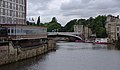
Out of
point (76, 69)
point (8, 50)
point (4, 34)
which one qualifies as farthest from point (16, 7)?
point (76, 69)

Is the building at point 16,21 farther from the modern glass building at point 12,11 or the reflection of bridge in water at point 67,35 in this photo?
the reflection of bridge in water at point 67,35

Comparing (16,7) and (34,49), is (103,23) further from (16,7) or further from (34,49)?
(34,49)

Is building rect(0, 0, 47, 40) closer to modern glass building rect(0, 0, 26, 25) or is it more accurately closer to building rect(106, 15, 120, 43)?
modern glass building rect(0, 0, 26, 25)

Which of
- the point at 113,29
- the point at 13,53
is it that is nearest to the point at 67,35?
the point at 113,29

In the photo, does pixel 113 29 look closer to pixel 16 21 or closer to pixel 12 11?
pixel 16 21

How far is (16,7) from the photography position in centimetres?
8675

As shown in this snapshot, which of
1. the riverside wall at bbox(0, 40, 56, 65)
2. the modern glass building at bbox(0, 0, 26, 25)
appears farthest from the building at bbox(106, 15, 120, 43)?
the riverside wall at bbox(0, 40, 56, 65)

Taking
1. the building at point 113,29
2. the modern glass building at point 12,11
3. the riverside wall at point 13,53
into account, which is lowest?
the riverside wall at point 13,53

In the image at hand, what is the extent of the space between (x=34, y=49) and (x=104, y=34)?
3967 inches

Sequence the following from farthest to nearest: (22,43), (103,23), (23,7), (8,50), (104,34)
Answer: (103,23), (104,34), (23,7), (22,43), (8,50)

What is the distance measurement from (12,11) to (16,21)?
4293 millimetres

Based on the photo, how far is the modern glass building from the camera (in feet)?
259

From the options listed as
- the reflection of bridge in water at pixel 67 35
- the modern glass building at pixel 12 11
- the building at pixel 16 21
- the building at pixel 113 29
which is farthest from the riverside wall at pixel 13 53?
the reflection of bridge in water at pixel 67 35

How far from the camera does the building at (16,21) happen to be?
64125 mm
